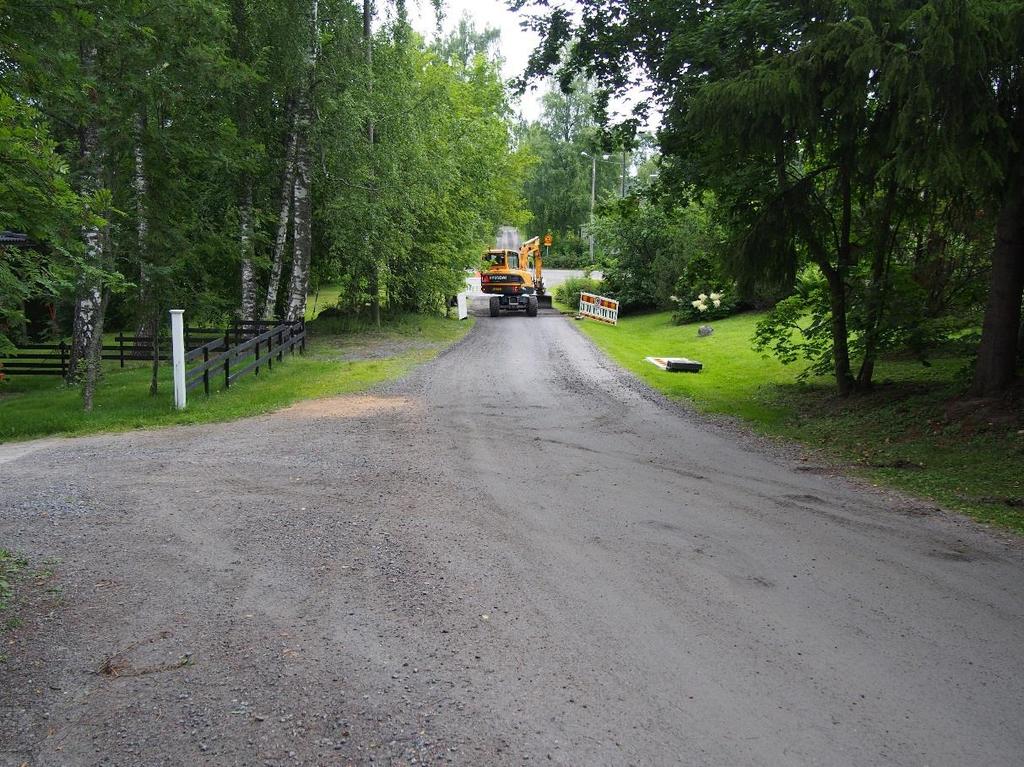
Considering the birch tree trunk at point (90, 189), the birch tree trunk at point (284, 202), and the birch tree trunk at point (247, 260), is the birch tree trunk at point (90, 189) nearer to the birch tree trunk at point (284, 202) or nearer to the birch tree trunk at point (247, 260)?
the birch tree trunk at point (247, 260)

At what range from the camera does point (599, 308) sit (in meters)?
33.6

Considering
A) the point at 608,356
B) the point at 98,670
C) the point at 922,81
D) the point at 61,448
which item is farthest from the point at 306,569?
the point at 608,356

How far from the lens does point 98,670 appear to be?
4.03 m

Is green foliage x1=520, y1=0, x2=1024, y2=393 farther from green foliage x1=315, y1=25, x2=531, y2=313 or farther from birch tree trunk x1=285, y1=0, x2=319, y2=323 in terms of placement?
green foliage x1=315, y1=25, x2=531, y2=313

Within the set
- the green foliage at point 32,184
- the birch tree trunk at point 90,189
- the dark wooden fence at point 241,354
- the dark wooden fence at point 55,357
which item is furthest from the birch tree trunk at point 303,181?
the green foliage at point 32,184

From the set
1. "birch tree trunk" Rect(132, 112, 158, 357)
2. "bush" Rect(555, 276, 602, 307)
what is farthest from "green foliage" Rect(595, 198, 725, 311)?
"birch tree trunk" Rect(132, 112, 158, 357)

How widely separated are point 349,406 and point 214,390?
11.0 ft

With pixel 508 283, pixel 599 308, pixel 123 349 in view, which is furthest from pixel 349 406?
pixel 599 308

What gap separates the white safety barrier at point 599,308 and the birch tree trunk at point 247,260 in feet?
52.6

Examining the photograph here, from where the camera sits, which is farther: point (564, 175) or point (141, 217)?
point (564, 175)

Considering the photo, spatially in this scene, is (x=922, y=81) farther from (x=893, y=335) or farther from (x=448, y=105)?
(x=448, y=105)

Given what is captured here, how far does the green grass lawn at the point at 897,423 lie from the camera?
8.07 meters

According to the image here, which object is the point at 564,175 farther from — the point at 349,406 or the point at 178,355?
the point at 178,355

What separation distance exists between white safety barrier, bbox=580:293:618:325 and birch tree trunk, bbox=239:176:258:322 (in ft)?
52.6
